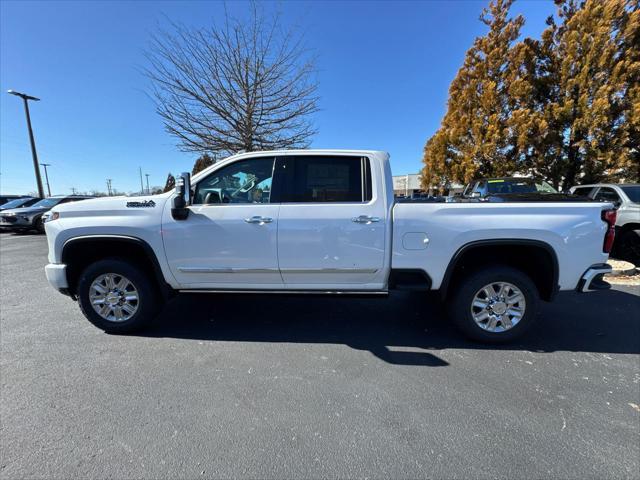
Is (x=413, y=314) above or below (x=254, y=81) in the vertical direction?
below

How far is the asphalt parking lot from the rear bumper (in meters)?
0.68

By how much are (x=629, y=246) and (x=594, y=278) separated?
5.58m

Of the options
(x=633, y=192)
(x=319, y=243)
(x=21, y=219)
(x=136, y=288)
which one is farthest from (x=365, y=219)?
(x=21, y=219)

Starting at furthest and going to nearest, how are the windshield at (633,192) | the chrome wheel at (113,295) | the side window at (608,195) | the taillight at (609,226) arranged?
the side window at (608,195) < the windshield at (633,192) < the chrome wheel at (113,295) < the taillight at (609,226)

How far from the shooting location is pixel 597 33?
10.1 m

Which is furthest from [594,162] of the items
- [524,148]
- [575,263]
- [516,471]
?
[516,471]

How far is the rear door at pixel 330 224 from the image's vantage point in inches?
122

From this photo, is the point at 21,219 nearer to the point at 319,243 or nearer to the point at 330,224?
the point at 319,243

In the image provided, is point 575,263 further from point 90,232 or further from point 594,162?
point 594,162

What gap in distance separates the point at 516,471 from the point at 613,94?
531 inches

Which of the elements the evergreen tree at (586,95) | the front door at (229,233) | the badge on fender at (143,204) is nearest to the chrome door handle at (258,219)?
the front door at (229,233)

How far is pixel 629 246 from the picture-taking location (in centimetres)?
673

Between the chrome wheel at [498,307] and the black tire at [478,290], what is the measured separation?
3 centimetres

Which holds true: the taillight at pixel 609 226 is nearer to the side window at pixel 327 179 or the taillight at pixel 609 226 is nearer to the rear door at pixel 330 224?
the rear door at pixel 330 224
